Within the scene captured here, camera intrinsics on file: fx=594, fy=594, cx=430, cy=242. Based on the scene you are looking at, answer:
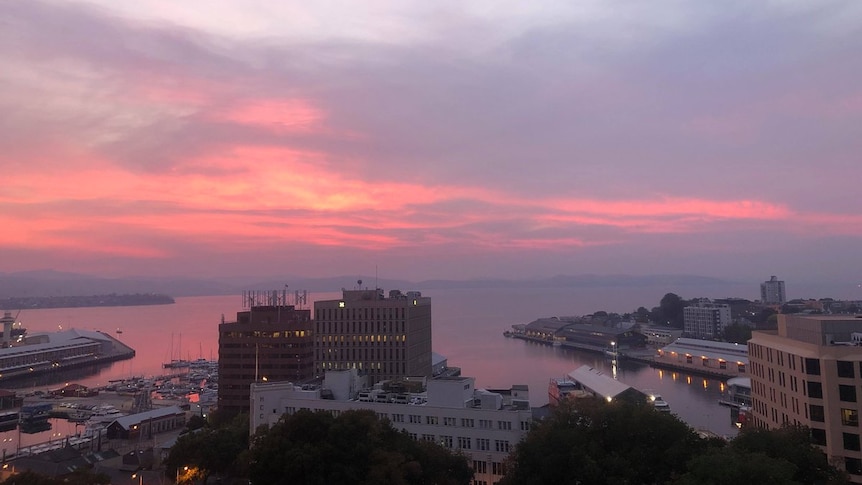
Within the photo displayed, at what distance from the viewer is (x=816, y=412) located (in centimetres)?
1883

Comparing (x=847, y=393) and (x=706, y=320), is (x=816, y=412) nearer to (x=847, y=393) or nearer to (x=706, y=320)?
(x=847, y=393)

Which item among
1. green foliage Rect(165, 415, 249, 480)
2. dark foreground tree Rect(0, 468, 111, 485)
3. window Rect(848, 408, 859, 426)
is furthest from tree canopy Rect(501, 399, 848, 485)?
green foliage Rect(165, 415, 249, 480)

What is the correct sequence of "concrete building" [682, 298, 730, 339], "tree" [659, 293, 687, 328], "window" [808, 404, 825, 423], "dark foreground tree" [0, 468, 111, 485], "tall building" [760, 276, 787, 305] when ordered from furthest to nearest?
"tall building" [760, 276, 787, 305] < "tree" [659, 293, 687, 328] < "concrete building" [682, 298, 730, 339] < "window" [808, 404, 825, 423] < "dark foreground tree" [0, 468, 111, 485]

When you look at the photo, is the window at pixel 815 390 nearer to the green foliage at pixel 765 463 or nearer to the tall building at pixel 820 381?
the tall building at pixel 820 381

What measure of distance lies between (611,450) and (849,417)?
28.2 feet

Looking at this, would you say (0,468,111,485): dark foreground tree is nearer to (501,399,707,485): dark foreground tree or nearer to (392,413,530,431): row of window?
(501,399,707,485): dark foreground tree

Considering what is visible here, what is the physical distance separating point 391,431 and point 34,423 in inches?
1564

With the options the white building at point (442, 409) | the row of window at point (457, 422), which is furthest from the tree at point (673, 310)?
the row of window at point (457, 422)

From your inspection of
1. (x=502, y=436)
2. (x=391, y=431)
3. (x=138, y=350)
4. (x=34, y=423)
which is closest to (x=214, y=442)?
(x=391, y=431)

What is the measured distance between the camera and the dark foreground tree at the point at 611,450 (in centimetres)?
1401

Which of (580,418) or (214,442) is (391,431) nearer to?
(580,418)

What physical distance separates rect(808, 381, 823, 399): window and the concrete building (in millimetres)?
66563

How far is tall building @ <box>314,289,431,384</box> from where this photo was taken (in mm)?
38781

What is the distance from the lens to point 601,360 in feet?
242
